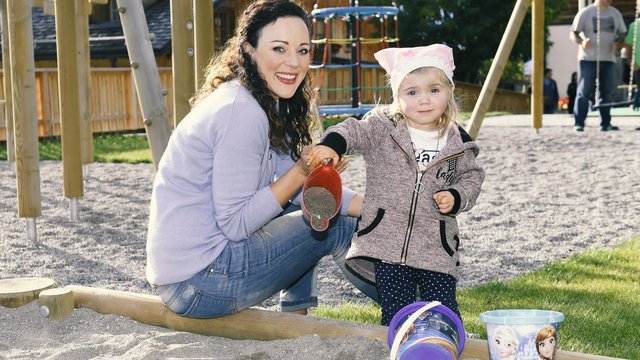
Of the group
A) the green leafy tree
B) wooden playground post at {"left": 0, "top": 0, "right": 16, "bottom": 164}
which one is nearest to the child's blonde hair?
wooden playground post at {"left": 0, "top": 0, "right": 16, "bottom": 164}

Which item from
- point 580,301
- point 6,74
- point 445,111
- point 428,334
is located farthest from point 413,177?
point 6,74

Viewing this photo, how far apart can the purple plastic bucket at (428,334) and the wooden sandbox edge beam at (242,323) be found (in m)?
0.23

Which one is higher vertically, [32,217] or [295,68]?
[295,68]

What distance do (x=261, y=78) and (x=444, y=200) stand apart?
0.73 metres

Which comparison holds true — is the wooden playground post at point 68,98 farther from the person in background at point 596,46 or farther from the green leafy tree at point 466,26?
the green leafy tree at point 466,26

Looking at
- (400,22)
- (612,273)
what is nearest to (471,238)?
(612,273)

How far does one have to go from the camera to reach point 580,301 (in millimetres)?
3607

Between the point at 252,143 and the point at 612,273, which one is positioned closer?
the point at 252,143

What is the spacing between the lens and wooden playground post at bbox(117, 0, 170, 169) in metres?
4.28

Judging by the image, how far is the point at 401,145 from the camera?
302 centimetres

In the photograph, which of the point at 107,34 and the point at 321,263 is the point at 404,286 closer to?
the point at 321,263

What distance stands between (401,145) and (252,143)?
1.62ft

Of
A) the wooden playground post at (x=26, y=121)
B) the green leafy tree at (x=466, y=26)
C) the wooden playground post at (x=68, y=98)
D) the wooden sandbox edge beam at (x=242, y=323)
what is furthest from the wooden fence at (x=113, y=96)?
the wooden sandbox edge beam at (x=242, y=323)

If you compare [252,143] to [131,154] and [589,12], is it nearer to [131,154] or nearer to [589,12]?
[131,154]
